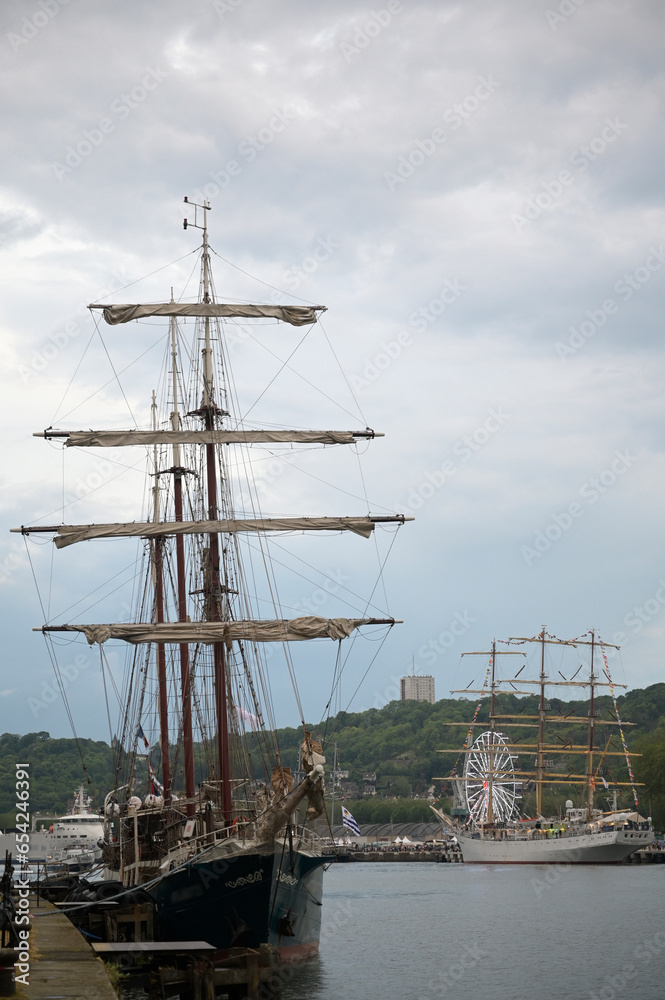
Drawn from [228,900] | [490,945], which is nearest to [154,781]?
[490,945]

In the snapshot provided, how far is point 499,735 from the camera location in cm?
14188

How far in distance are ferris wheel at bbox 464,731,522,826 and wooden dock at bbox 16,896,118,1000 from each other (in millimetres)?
108242

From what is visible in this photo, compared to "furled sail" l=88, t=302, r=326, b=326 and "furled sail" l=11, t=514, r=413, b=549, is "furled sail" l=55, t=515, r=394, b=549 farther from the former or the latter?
"furled sail" l=88, t=302, r=326, b=326

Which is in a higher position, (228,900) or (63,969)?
(63,969)

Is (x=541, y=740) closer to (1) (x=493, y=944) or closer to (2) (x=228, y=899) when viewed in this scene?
(1) (x=493, y=944)

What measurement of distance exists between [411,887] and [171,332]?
175 ft

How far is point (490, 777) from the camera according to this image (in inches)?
5320

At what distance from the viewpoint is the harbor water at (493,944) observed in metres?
36.6

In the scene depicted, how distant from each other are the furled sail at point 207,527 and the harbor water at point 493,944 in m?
15.5

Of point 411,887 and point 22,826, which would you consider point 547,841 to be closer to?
point 411,887

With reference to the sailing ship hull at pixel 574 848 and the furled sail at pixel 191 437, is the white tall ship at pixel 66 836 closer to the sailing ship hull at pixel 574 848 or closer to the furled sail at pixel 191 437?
the sailing ship hull at pixel 574 848

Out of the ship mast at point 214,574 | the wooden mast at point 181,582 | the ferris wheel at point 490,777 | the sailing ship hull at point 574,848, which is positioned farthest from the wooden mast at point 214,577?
the ferris wheel at point 490,777

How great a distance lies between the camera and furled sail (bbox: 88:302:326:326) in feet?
157

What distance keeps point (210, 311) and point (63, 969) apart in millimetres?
29462
